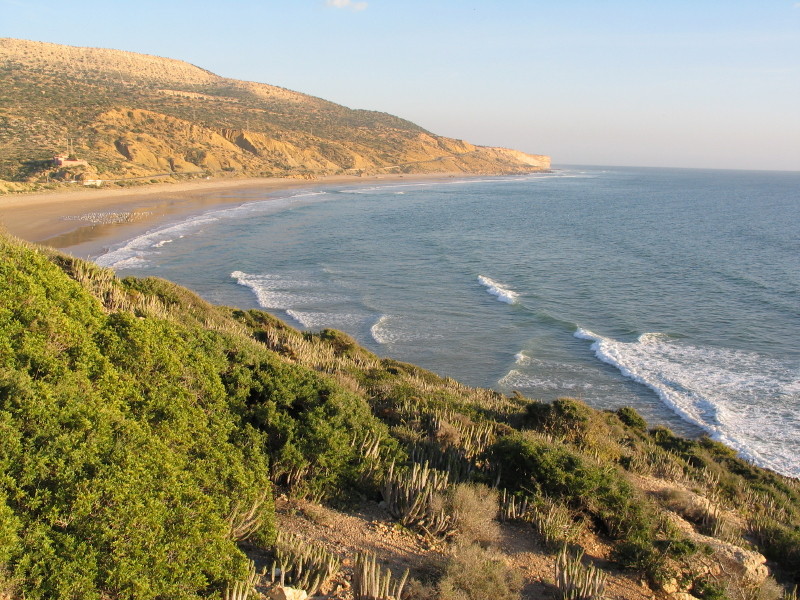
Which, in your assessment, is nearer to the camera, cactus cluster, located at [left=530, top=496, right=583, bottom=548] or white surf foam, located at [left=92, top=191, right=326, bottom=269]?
cactus cluster, located at [left=530, top=496, right=583, bottom=548]

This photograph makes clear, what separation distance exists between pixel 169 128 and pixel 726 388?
80.8 meters

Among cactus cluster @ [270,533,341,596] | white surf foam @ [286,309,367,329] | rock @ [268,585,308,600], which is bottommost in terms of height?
white surf foam @ [286,309,367,329]

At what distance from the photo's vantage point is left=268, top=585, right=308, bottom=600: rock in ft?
14.7

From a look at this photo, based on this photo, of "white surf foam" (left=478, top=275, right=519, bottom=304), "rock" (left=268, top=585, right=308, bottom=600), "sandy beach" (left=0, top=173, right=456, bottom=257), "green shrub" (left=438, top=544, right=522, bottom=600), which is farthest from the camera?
"sandy beach" (left=0, top=173, right=456, bottom=257)

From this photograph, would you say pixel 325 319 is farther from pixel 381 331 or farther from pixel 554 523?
pixel 554 523

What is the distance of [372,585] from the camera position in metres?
4.71

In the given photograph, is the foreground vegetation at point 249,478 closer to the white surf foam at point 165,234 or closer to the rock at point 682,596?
the rock at point 682,596

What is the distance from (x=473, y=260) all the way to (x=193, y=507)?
31.4 meters

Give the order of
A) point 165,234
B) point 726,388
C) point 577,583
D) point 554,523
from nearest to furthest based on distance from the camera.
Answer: point 577,583, point 554,523, point 726,388, point 165,234

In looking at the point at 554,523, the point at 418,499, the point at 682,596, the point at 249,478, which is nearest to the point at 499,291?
the point at 554,523

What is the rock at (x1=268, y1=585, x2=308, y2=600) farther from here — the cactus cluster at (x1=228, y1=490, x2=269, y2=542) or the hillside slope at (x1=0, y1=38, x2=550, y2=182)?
the hillside slope at (x1=0, y1=38, x2=550, y2=182)

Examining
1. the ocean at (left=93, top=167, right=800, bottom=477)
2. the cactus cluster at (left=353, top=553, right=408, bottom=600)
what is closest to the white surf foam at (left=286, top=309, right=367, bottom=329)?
the ocean at (left=93, top=167, right=800, bottom=477)

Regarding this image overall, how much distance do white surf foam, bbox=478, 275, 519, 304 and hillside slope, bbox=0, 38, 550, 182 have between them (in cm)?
4250

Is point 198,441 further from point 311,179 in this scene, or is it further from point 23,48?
point 23,48
